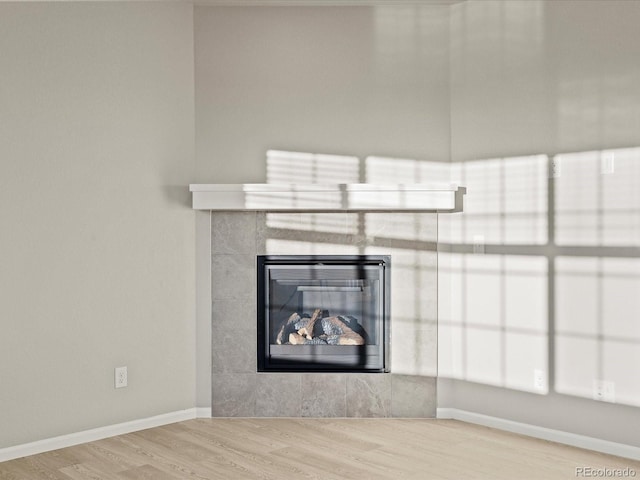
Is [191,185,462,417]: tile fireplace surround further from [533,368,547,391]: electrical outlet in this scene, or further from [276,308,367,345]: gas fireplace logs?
[533,368,547,391]: electrical outlet

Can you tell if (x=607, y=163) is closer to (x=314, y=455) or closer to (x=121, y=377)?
(x=314, y=455)

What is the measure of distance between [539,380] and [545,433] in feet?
0.97

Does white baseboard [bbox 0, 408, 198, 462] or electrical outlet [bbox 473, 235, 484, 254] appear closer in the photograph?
white baseboard [bbox 0, 408, 198, 462]

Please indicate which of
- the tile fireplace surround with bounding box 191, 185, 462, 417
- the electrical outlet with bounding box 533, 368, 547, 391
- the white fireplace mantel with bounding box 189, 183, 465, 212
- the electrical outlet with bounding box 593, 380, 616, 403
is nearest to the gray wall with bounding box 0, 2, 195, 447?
the tile fireplace surround with bounding box 191, 185, 462, 417

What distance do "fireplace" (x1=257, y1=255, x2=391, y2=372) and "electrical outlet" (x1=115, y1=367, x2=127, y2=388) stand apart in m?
0.81

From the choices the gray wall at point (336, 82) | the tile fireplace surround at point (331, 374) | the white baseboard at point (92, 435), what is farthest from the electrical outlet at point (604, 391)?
the white baseboard at point (92, 435)

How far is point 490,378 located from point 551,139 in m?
1.45

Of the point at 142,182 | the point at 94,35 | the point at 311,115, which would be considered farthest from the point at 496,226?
the point at 94,35

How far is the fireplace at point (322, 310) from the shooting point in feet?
13.5

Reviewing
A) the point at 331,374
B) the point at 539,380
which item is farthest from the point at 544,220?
the point at 331,374

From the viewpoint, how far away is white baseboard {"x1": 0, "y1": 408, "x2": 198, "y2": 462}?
11.1 ft

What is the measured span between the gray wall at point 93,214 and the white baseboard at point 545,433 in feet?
5.55

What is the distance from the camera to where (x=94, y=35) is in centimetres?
372

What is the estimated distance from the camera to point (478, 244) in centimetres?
399
